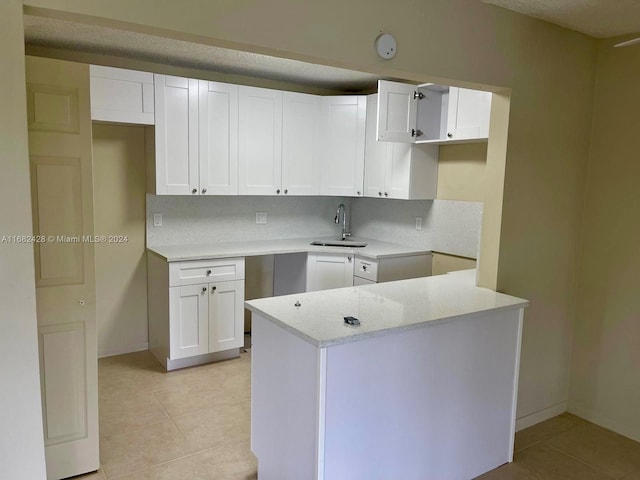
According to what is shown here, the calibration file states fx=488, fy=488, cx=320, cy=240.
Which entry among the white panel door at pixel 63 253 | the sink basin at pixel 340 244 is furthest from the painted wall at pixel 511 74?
the sink basin at pixel 340 244

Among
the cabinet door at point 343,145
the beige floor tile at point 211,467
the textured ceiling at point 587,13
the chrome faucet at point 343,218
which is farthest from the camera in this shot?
the chrome faucet at point 343,218

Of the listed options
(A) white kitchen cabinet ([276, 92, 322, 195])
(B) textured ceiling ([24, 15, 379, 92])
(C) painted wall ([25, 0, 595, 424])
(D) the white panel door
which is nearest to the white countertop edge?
(C) painted wall ([25, 0, 595, 424])

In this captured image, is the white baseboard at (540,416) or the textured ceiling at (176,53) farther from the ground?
the textured ceiling at (176,53)

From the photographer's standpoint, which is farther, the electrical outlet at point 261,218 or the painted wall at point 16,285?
the electrical outlet at point 261,218

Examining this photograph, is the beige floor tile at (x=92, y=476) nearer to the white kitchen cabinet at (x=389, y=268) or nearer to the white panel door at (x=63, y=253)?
the white panel door at (x=63, y=253)

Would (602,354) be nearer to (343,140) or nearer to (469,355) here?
(469,355)

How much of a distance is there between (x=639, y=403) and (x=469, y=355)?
139cm

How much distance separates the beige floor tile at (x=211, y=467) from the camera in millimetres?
2527

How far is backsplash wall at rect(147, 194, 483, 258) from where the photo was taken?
4.07 m

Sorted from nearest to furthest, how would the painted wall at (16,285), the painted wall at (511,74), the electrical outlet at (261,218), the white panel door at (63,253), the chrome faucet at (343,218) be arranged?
the painted wall at (16,285) → the painted wall at (511,74) → the white panel door at (63,253) → the electrical outlet at (261,218) → the chrome faucet at (343,218)

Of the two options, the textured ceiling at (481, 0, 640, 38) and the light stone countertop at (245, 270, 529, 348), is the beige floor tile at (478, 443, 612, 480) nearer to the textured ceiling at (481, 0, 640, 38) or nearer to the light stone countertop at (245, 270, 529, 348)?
the light stone countertop at (245, 270, 529, 348)

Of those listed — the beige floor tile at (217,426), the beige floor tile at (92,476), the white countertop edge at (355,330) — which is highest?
the white countertop edge at (355,330)

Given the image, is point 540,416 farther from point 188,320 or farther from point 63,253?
point 63,253

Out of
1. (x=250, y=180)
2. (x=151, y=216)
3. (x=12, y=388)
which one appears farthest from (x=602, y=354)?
(x=151, y=216)
